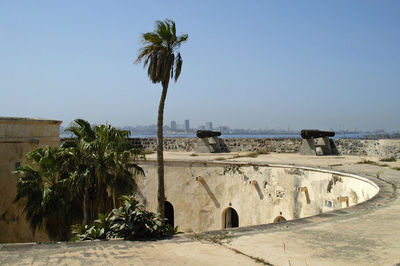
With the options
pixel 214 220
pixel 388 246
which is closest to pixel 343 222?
pixel 388 246

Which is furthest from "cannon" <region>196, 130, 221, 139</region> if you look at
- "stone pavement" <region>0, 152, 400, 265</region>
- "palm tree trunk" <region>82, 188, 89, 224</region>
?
"stone pavement" <region>0, 152, 400, 265</region>

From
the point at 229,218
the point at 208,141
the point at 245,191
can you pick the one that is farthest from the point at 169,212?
the point at 208,141

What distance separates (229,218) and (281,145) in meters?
6.91

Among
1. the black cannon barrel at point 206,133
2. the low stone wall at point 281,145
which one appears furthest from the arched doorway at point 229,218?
the black cannon barrel at point 206,133

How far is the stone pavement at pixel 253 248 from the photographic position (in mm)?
4102

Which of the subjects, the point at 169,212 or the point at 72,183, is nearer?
the point at 72,183

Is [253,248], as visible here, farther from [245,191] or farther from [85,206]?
[245,191]

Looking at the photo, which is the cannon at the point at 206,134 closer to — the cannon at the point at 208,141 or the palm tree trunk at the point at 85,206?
the cannon at the point at 208,141

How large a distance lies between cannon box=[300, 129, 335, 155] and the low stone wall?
78cm

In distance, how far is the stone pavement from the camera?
161 inches

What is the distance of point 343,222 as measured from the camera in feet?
19.5

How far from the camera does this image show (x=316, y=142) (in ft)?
64.6

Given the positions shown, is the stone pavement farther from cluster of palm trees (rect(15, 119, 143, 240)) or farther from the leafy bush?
cluster of palm trees (rect(15, 119, 143, 240))

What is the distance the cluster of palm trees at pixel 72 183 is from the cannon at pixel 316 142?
37.2 feet
